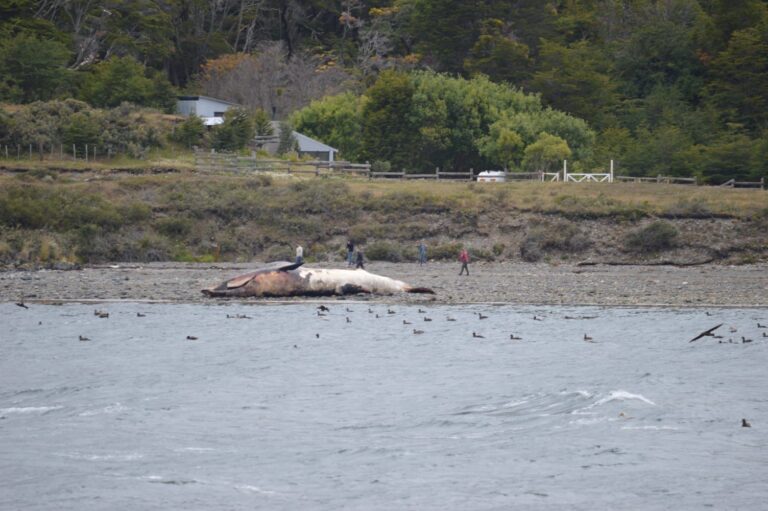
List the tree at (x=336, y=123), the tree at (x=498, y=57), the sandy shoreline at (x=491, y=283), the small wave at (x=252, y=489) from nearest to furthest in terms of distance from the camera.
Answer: the small wave at (x=252, y=489) < the sandy shoreline at (x=491, y=283) < the tree at (x=336, y=123) < the tree at (x=498, y=57)

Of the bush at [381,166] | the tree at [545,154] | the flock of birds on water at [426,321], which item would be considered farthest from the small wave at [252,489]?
the tree at [545,154]

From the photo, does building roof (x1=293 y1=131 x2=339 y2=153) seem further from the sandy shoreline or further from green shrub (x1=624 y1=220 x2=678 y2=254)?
green shrub (x1=624 y1=220 x2=678 y2=254)

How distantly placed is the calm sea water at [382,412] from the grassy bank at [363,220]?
18642 millimetres

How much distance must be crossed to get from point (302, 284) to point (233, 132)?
37.4 meters

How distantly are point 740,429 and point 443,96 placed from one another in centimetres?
5850

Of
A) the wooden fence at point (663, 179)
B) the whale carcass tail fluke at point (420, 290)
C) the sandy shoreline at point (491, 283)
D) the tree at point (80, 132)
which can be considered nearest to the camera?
the sandy shoreline at point (491, 283)

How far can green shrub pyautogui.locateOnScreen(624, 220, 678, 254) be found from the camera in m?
52.2

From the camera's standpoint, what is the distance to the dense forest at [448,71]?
250 ft

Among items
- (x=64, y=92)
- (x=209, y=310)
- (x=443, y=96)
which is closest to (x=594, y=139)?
(x=443, y=96)

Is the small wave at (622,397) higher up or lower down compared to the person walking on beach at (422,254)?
lower down

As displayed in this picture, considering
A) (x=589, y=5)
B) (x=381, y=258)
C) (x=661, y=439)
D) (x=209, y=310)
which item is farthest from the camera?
(x=589, y=5)

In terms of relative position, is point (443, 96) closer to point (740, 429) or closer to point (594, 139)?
point (594, 139)

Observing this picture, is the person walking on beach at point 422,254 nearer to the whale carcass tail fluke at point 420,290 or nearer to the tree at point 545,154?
the whale carcass tail fluke at point 420,290

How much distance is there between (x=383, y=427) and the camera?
21000 mm
